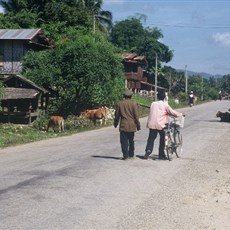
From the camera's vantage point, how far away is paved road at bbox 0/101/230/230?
275 inches

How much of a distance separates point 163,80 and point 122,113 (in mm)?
74400

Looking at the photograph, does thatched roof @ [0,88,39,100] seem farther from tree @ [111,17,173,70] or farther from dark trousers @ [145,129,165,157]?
tree @ [111,17,173,70]

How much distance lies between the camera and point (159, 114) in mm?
13125

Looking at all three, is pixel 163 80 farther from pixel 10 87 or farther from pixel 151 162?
pixel 151 162

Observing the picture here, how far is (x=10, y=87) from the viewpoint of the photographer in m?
30.4

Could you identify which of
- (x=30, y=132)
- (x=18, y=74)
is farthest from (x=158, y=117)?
(x=18, y=74)

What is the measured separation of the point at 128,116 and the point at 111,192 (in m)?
4.30

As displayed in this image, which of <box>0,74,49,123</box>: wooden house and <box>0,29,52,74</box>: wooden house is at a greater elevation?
<box>0,29,52,74</box>: wooden house

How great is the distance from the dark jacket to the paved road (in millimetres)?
911

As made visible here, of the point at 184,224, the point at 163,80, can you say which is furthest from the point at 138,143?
the point at 163,80

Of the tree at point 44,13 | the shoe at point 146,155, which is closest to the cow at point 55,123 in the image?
the shoe at point 146,155

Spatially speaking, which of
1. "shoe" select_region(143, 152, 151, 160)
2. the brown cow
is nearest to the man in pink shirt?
"shoe" select_region(143, 152, 151, 160)

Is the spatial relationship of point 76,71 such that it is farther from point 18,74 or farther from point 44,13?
point 44,13

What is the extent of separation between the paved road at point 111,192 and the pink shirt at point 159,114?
0.99 meters
